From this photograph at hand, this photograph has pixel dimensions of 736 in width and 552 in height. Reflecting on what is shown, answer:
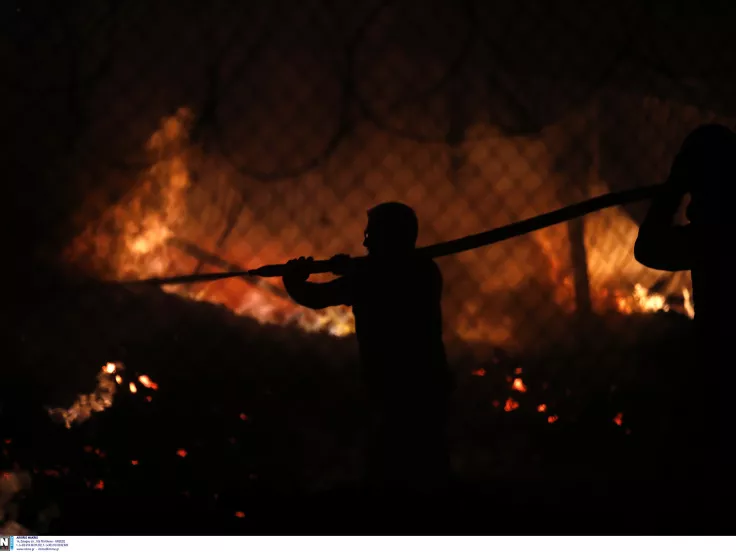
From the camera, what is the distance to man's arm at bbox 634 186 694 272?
147 cm

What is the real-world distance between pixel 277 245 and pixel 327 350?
485 mm

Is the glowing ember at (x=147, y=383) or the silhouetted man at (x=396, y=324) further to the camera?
the glowing ember at (x=147, y=383)

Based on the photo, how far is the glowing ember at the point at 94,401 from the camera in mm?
1885

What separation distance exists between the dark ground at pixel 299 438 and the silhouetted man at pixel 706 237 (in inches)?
8.0

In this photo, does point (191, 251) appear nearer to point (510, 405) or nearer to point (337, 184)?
point (337, 184)

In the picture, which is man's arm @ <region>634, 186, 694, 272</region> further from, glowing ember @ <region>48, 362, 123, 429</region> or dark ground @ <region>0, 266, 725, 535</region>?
glowing ember @ <region>48, 362, 123, 429</region>

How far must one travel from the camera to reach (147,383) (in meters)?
1.92


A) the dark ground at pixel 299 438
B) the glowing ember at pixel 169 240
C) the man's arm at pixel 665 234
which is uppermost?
the glowing ember at pixel 169 240

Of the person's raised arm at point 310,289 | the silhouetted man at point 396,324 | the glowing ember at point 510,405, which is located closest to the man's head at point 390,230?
the silhouetted man at point 396,324

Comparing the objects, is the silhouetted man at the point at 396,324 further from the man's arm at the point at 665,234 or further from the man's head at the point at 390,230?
the man's arm at the point at 665,234

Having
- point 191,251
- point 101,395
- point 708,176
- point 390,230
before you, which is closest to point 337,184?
point 191,251

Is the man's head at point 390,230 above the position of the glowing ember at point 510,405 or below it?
above

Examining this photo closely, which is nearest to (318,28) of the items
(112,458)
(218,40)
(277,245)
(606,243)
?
(218,40)

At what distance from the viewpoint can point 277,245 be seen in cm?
221
